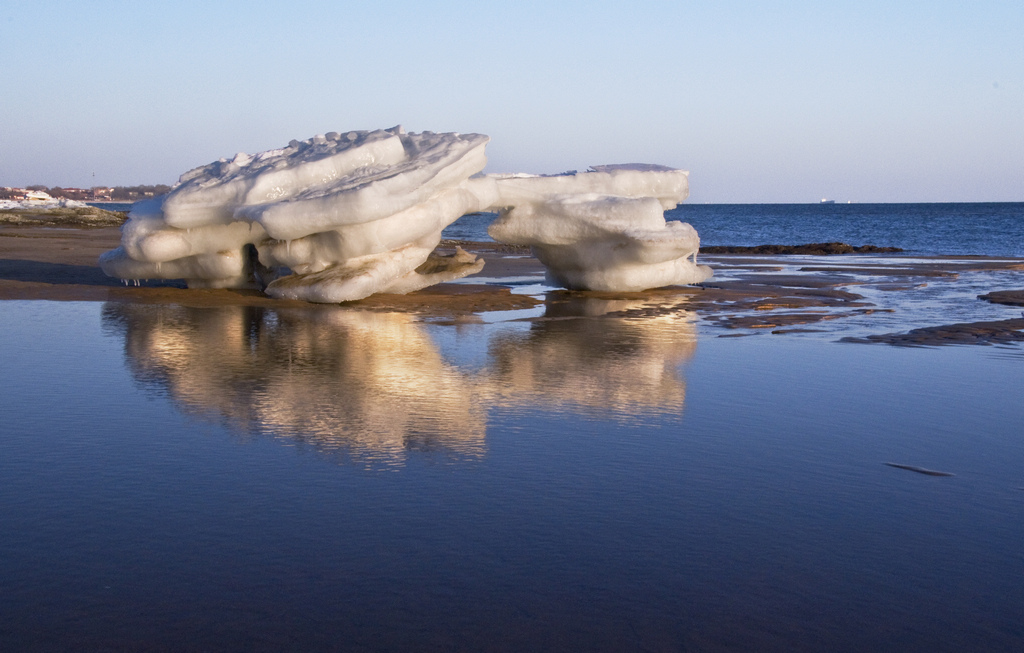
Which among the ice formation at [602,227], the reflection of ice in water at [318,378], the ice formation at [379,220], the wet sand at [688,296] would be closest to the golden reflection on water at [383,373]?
the reflection of ice in water at [318,378]

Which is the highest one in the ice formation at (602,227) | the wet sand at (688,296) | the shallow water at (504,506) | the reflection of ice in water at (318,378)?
the ice formation at (602,227)

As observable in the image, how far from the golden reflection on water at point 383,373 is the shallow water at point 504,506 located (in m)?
A: 0.04

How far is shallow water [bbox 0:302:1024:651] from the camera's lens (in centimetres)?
304

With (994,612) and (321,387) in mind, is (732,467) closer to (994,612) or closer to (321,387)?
(994,612)

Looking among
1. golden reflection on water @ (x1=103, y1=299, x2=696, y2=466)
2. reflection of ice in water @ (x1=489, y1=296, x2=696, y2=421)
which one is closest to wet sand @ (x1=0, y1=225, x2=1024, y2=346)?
reflection of ice in water @ (x1=489, y1=296, x2=696, y2=421)

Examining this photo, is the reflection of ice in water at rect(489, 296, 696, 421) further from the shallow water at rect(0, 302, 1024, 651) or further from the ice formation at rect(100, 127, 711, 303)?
the ice formation at rect(100, 127, 711, 303)

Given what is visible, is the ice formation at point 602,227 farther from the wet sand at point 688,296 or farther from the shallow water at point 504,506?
the shallow water at point 504,506

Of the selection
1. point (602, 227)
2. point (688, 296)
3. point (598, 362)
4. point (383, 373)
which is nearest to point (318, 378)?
point (383, 373)

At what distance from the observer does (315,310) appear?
1147cm

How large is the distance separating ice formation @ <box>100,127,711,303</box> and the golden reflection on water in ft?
3.84

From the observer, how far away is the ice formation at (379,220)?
37.1 ft

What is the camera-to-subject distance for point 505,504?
412 centimetres

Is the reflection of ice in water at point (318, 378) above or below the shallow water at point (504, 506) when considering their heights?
above

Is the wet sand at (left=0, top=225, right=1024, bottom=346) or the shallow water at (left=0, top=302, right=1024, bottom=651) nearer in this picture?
the shallow water at (left=0, top=302, right=1024, bottom=651)
